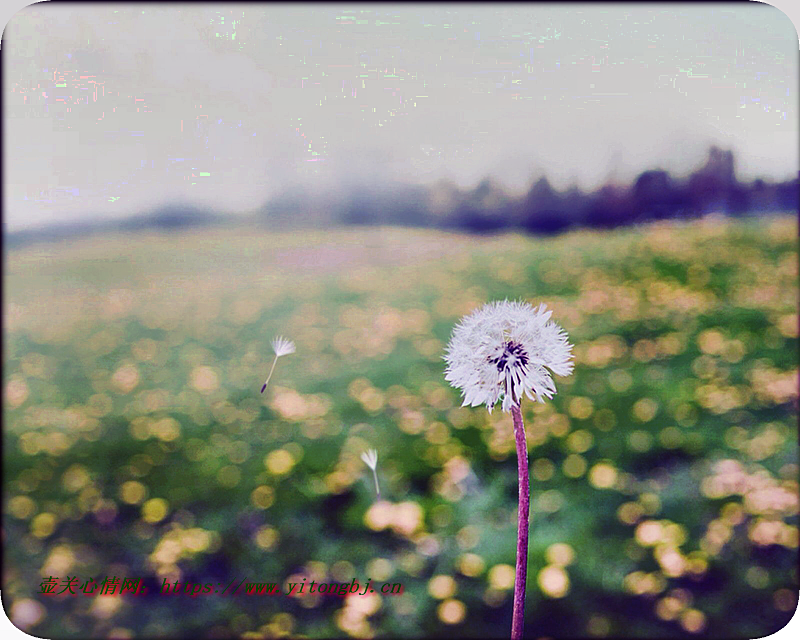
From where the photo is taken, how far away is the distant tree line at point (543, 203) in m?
1.51

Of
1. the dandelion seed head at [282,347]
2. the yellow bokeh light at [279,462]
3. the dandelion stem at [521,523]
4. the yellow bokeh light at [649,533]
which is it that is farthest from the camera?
the yellow bokeh light at [279,462]

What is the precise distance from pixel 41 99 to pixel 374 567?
1.32 metres

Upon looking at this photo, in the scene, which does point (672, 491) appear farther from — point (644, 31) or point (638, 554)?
point (644, 31)

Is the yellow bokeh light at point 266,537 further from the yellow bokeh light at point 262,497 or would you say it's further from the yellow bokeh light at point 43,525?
the yellow bokeh light at point 43,525

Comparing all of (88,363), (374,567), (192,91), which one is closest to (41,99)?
(192,91)

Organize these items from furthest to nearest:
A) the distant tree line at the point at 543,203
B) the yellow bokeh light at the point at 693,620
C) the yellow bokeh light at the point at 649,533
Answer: the distant tree line at the point at 543,203 → the yellow bokeh light at the point at 649,533 → the yellow bokeh light at the point at 693,620

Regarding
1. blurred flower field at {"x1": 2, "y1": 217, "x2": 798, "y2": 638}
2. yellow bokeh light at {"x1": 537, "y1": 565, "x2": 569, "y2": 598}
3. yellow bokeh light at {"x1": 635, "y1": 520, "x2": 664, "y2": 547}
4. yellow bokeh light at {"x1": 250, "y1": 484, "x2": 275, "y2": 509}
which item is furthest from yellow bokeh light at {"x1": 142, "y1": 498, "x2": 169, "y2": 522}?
yellow bokeh light at {"x1": 635, "y1": 520, "x2": 664, "y2": 547}

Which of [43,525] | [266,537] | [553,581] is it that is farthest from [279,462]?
[553,581]

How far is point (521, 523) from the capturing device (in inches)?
16.0

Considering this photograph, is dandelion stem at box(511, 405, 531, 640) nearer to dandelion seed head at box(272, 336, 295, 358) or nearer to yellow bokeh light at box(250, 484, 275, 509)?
dandelion seed head at box(272, 336, 295, 358)

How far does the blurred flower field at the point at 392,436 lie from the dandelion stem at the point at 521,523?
1.83 ft

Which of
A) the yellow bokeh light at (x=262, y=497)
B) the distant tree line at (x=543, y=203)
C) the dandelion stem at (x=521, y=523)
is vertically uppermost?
the dandelion stem at (x=521, y=523)

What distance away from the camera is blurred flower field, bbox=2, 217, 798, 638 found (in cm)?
96

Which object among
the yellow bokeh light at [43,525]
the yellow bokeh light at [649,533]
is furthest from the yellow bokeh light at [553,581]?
the yellow bokeh light at [43,525]
